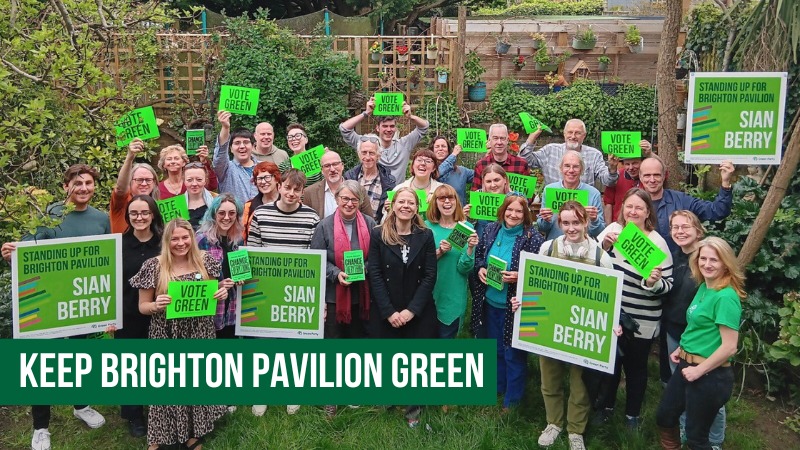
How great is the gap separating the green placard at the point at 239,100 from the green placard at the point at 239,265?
2562 millimetres

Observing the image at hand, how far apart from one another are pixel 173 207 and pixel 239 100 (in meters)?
2.02

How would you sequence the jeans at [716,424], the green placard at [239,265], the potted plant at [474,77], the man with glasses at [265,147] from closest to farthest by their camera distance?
the jeans at [716,424], the green placard at [239,265], the man with glasses at [265,147], the potted plant at [474,77]

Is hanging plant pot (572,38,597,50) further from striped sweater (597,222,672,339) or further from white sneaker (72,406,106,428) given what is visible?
white sneaker (72,406,106,428)

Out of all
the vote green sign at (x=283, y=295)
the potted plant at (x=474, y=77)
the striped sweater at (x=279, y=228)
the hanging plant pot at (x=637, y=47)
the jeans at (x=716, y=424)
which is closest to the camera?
the jeans at (x=716, y=424)

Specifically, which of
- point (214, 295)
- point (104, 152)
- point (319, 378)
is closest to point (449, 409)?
point (319, 378)

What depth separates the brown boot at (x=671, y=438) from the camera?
4973mm

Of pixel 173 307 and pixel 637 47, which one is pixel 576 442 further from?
pixel 637 47

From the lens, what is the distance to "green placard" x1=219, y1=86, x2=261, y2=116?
730 cm

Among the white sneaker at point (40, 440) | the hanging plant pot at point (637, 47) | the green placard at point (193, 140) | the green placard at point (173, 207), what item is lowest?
the white sneaker at point (40, 440)

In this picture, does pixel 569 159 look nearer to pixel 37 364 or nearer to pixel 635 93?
pixel 37 364

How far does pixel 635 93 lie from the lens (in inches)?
511

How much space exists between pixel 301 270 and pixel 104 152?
62.8 inches

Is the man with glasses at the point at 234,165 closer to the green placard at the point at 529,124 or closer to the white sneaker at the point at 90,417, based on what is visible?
the white sneaker at the point at 90,417

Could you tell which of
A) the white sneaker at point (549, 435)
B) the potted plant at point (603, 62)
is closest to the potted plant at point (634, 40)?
the potted plant at point (603, 62)
